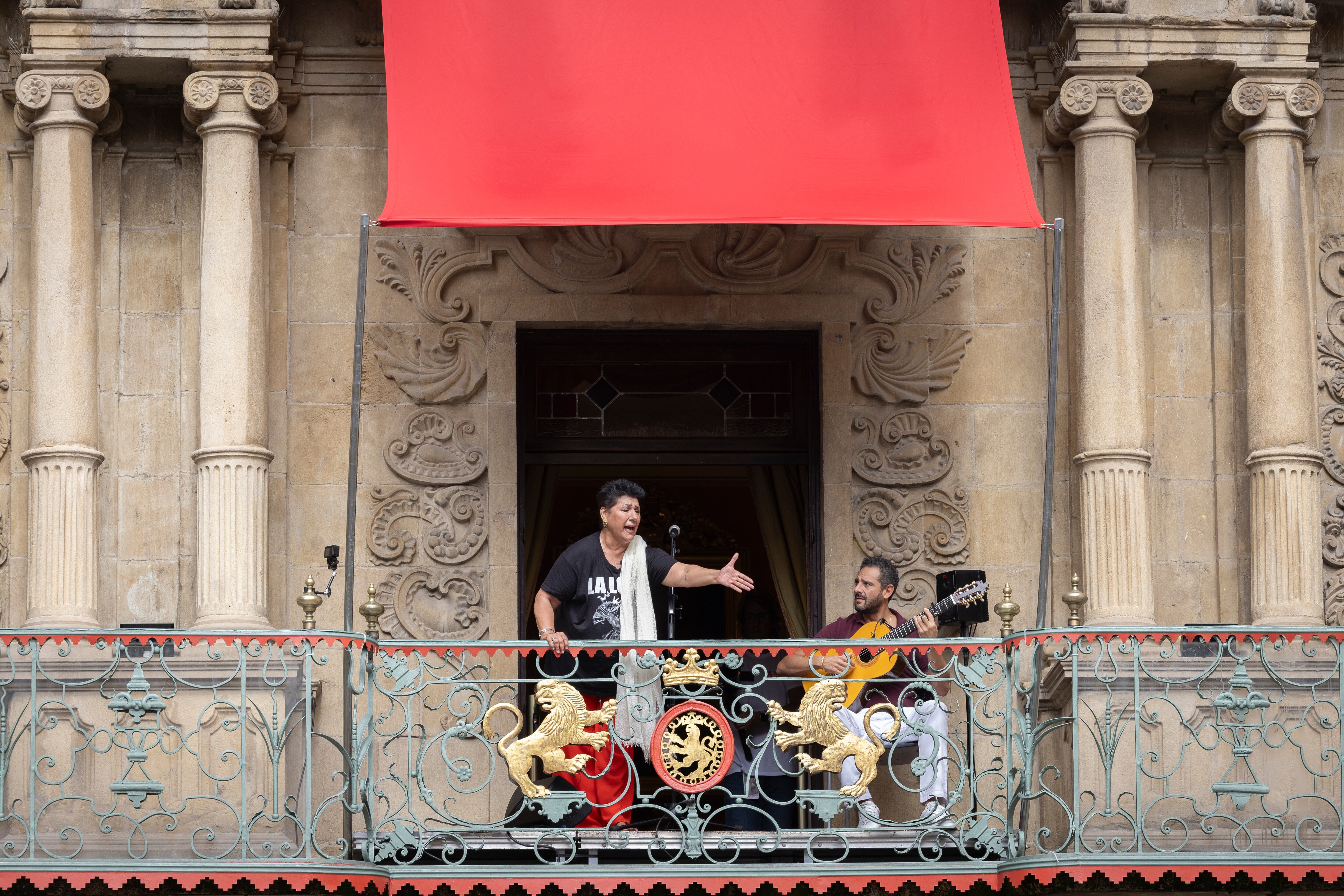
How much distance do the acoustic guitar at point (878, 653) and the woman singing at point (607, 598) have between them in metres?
0.70

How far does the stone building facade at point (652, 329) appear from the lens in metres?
13.6

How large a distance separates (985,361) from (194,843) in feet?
18.4

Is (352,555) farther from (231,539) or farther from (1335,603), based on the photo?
(1335,603)

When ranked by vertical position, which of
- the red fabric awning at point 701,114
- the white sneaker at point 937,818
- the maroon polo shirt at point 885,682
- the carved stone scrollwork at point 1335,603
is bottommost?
the white sneaker at point 937,818

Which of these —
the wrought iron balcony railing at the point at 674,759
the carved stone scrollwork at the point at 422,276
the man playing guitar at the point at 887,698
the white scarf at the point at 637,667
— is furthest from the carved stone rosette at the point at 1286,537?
the carved stone scrollwork at the point at 422,276

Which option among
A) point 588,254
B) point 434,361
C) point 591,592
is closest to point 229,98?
point 434,361

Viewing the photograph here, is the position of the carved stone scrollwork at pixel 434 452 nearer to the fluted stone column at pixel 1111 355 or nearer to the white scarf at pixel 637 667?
the white scarf at pixel 637 667

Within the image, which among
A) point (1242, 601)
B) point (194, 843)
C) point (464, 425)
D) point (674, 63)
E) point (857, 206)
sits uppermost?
point (674, 63)

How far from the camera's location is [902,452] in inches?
562

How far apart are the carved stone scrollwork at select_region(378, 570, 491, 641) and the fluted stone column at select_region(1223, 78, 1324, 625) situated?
4.54 meters

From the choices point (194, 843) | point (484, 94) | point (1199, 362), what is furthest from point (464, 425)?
point (1199, 362)

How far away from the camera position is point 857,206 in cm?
1211

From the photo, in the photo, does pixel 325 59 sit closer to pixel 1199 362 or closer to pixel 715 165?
pixel 715 165

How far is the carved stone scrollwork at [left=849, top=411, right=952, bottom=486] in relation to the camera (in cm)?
1425
